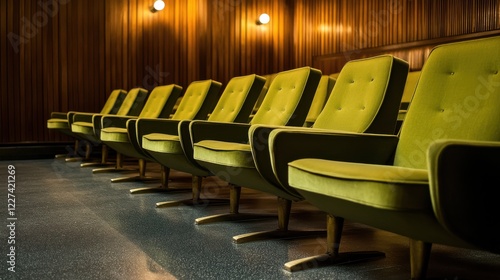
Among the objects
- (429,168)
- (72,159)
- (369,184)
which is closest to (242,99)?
(369,184)

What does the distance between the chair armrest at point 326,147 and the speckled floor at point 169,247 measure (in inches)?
14.4

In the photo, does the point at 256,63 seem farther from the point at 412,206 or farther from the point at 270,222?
the point at 412,206

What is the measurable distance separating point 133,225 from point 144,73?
17.8 ft

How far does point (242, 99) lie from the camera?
3.35 meters

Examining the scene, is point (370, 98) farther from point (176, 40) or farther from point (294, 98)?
point (176, 40)

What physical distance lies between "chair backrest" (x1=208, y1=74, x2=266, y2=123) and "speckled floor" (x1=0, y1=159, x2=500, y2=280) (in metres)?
0.57

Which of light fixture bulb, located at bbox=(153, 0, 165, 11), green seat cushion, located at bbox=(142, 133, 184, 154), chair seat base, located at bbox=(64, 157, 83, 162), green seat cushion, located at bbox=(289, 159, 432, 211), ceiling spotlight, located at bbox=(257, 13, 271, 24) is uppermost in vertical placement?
light fixture bulb, located at bbox=(153, 0, 165, 11)

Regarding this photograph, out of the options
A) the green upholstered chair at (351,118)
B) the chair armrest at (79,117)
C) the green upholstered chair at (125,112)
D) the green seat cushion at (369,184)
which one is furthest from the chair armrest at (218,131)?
the chair armrest at (79,117)

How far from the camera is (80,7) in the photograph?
24.1 ft

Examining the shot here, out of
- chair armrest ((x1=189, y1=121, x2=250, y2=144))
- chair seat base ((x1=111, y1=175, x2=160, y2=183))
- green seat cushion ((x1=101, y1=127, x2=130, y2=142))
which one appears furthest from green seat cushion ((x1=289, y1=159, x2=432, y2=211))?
chair seat base ((x1=111, y1=175, x2=160, y2=183))

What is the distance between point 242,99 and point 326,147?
142 cm

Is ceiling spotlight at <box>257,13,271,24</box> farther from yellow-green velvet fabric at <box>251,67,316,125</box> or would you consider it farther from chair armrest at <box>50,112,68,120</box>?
yellow-green velvet fabric at <box>251,67,316,125</box>

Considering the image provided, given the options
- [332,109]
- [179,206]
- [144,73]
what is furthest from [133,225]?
[144,73]

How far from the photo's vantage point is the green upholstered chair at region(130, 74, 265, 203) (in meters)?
2.98
